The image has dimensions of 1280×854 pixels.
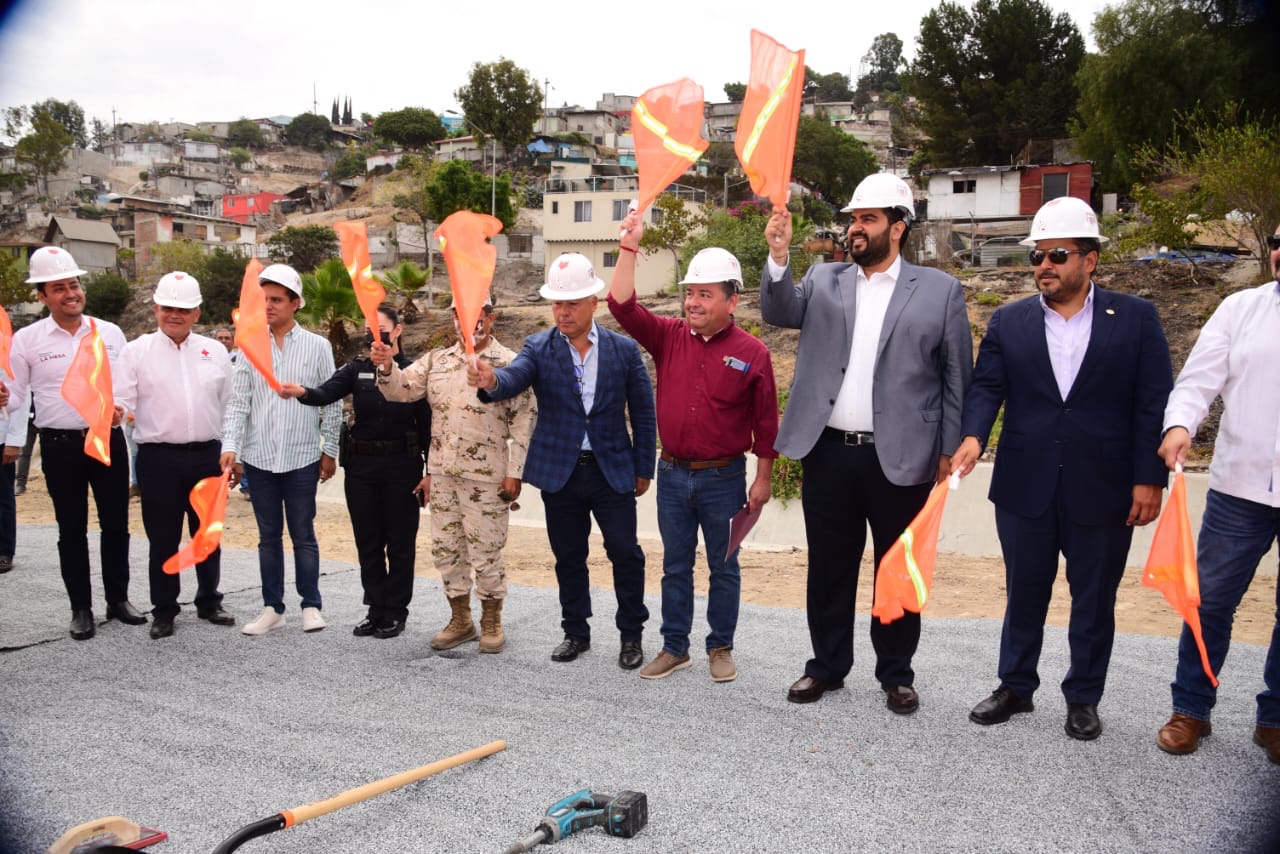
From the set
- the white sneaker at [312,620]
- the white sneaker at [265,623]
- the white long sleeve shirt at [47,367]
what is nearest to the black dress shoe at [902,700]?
the white sneaker at [312,620]

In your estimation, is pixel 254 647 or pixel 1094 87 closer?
pixel 254 647

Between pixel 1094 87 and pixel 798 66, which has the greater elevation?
pixel 1094 87

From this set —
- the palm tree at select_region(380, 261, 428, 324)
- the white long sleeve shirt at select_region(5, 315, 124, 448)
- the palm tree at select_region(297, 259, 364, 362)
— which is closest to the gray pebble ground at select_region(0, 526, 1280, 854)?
the white long sleeve shirt at select_region(5, 315, 124, 448)

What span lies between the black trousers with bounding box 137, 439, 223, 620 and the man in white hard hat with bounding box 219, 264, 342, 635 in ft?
0.54

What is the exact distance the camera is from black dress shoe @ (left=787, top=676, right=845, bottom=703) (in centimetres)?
430

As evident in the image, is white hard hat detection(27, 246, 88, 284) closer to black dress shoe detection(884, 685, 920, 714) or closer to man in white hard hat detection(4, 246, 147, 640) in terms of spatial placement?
man in white hard hat detection(4, 246, 147, 640)

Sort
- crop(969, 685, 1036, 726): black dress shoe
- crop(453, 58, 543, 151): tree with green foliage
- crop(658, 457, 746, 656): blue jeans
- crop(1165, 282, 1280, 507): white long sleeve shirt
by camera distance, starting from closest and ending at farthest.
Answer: crop(1165, 282, 1280, 507): white long sleeve shirt < crop(969, 685, 1036, 726): black dress shoe < crop(658, 457, 746, 656): blue jeans < crop(453, 58, 543, 151): tree with green foliage

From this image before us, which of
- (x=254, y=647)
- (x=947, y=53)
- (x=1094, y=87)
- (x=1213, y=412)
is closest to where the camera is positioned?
(x=254, y=647)

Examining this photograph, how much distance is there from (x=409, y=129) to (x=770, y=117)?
81.1 m

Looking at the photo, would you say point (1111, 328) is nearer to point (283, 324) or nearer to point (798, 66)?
point (798, 66)

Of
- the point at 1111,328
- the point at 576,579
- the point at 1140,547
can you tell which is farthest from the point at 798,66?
the point at 1140,547

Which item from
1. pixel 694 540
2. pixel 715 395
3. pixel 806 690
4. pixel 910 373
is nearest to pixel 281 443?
pixel 694 540

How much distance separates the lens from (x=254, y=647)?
5258 millimetres

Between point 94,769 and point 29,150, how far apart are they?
3270 inches
